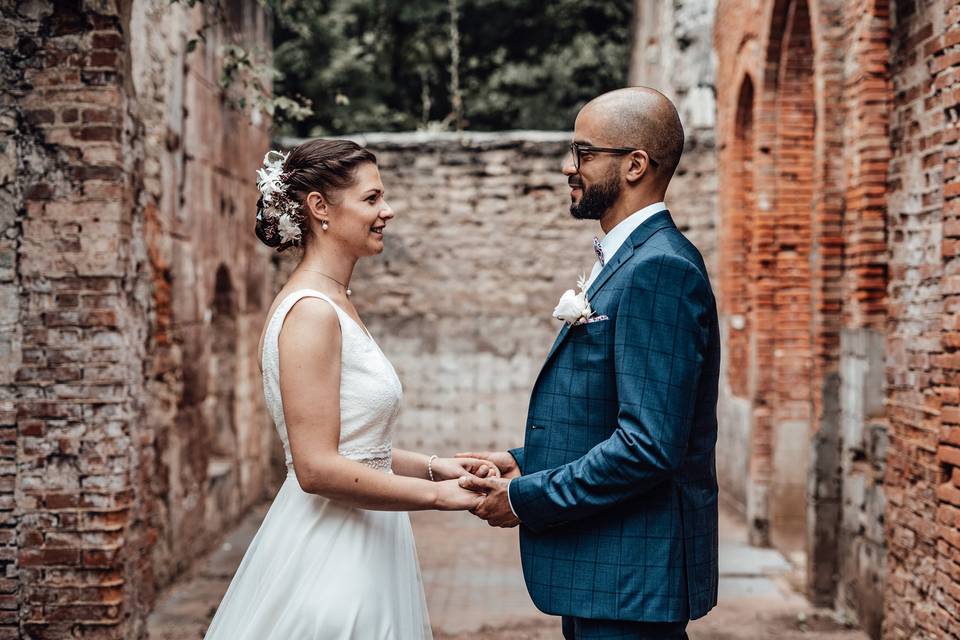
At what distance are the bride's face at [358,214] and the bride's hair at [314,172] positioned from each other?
0.08 ft

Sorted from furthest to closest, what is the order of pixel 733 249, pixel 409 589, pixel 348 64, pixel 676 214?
1. pixel 348 64
2. pixel 676 214
3. pixel 733 249
4. pixel 409 589

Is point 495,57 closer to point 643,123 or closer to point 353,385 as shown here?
point 643,123

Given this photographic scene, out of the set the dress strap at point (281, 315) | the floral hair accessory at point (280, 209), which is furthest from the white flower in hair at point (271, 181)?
the dress strap at point (281, 315)

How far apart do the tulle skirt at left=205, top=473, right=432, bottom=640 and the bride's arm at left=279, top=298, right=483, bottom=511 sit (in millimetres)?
132

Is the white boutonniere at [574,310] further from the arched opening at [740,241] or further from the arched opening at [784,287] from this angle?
the arched opening at [740,241]

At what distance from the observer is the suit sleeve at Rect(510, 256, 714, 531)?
2.41 metres

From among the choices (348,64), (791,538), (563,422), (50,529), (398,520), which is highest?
(348,64)

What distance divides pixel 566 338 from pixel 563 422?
224 millimetres

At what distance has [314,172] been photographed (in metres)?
2.82

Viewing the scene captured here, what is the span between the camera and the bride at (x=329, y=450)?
8.61 feet

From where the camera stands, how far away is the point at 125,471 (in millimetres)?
4508

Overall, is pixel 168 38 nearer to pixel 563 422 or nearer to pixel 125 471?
pixel 125 471

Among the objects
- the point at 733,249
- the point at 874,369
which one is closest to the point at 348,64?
the point at 733,249

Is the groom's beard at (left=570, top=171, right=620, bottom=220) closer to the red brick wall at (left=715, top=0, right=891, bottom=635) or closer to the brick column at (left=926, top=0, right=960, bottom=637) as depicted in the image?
the brick column at (left=926, top=0, right=960, bottom=637)
